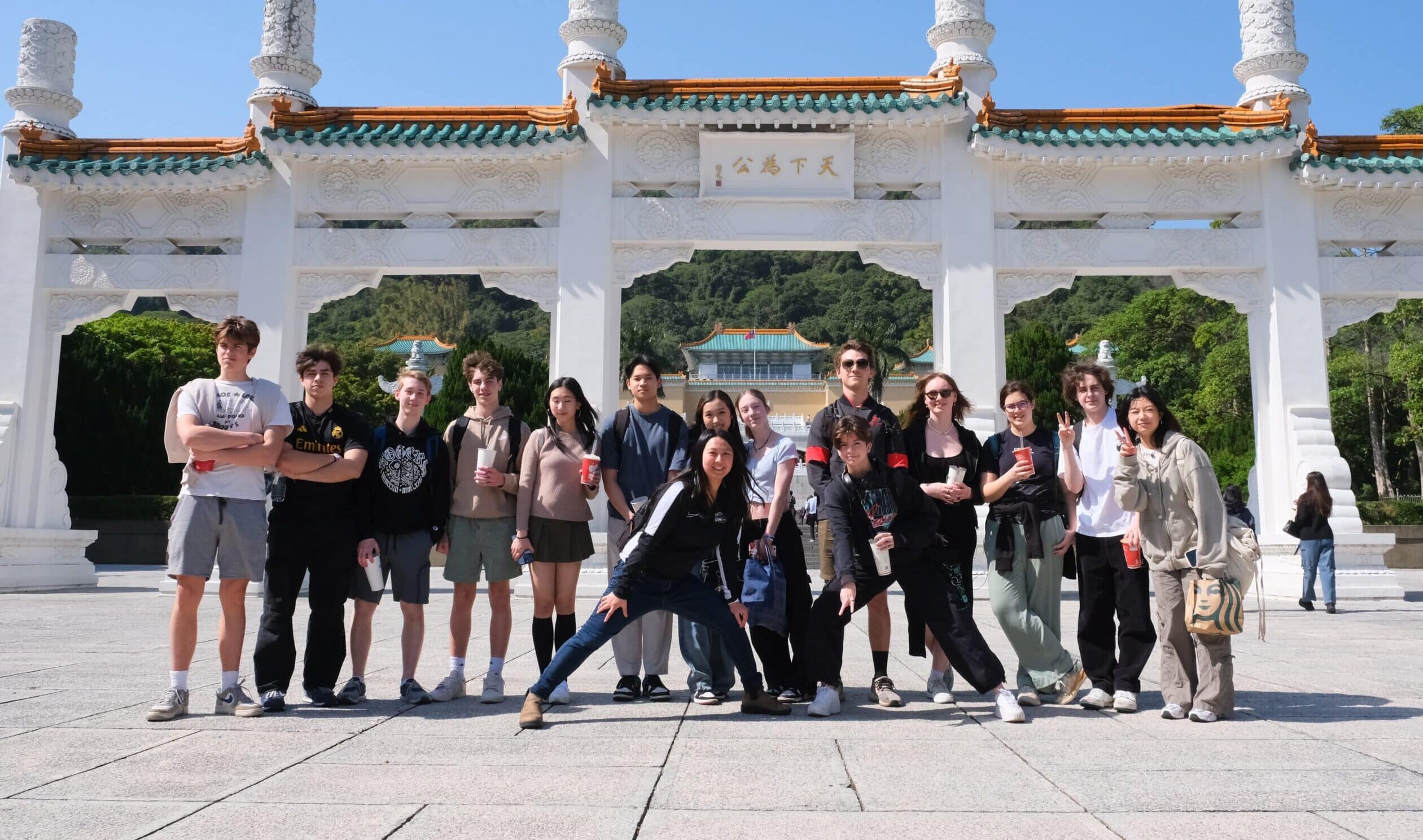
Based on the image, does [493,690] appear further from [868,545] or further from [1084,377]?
[1084,377]

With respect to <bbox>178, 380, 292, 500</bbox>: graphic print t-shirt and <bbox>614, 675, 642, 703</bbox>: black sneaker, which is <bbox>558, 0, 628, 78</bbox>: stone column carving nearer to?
<bbox>178, 380, 292, 500</bbox>: graphic print t-shirt

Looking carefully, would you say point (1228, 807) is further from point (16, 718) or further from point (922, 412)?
point (16, 718)

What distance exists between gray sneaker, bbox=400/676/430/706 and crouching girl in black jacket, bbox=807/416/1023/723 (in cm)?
175

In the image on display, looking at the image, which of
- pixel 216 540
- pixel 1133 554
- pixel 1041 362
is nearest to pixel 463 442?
pixel 216 540

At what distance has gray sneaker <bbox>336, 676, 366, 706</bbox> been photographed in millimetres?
4414

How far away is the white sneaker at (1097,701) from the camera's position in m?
4.44

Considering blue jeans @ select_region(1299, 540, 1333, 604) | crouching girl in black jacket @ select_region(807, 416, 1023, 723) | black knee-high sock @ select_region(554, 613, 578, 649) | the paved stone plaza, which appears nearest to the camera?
the paved stone plaza

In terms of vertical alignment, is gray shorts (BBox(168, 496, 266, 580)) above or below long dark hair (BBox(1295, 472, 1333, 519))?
below

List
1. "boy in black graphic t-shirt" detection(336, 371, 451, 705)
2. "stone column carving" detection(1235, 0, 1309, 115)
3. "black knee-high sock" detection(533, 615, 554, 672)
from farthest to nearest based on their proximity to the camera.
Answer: "stone column carving" detection(1235, 0, 1309, 115)
"black knee-high sock" detection(533, 615, 554, 672)
"boy in black graphic t-shirt" detection(336, 371, 451, 705)

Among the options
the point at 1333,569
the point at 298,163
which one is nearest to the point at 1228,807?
the point at 1333,569

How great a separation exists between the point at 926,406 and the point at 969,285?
5.74 metres

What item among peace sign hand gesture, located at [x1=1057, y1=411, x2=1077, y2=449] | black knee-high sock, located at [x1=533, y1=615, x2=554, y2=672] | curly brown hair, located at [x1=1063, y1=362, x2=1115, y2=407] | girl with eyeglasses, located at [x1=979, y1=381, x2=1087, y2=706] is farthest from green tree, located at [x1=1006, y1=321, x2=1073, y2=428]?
black knee-high sock, located at [x1=533, y1=615, x2=554, y2=672]

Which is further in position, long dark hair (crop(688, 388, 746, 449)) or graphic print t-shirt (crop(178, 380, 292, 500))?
long dark hair (crop(688, 388, 746, 449))

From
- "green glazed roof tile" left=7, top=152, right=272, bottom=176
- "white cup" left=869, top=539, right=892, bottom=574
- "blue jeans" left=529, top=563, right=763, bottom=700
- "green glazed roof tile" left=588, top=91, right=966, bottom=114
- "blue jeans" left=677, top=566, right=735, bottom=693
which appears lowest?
"blue jeans" left=677, top=566, right=735, bottom=693
